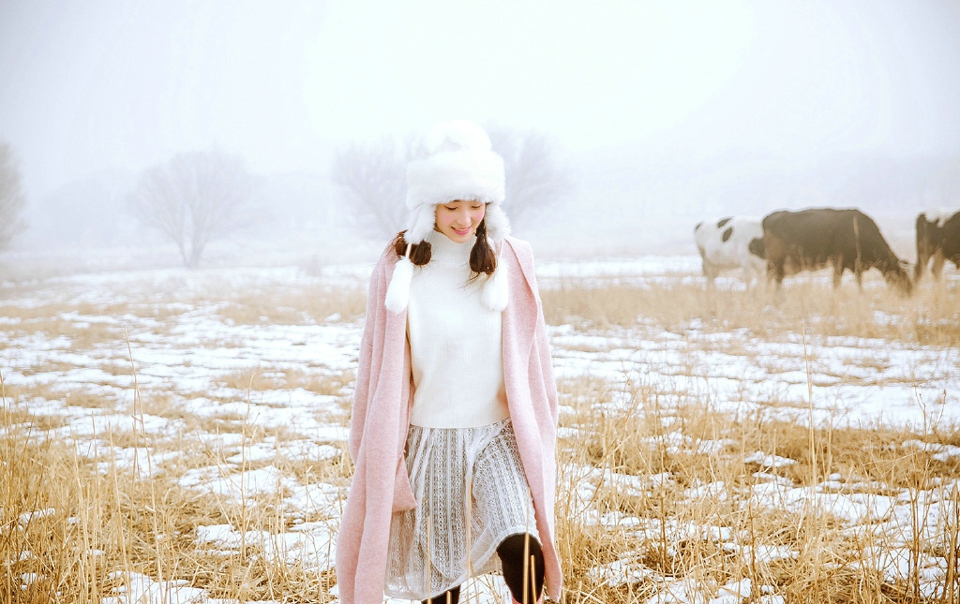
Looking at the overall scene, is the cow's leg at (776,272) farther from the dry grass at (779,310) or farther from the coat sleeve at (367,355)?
the coat sleeve at (367,355)

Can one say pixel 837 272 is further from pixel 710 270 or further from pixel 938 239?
pixel 710 270

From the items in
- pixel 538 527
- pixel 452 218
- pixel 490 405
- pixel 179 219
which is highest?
pixel 179 219

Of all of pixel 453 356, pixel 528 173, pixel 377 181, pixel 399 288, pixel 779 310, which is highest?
pixel 377 181

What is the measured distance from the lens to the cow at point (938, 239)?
9914 mm

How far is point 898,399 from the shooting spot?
486 centimetres

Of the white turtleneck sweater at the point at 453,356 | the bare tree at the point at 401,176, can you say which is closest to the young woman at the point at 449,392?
the white turtleneck sweater at the point at 453,356

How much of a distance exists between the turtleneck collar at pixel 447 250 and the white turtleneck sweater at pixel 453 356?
0.28 ft

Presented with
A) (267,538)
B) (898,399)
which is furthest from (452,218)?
(898,399)

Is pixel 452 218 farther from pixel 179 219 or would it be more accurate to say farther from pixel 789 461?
pixel 179 219

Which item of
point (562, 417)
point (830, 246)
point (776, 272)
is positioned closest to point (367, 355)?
point (562, 417)

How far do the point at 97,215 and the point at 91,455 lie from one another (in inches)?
1691

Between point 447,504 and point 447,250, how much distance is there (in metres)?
0.75

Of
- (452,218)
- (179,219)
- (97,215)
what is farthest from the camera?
(97,215)

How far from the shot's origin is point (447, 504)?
5.75 feet
